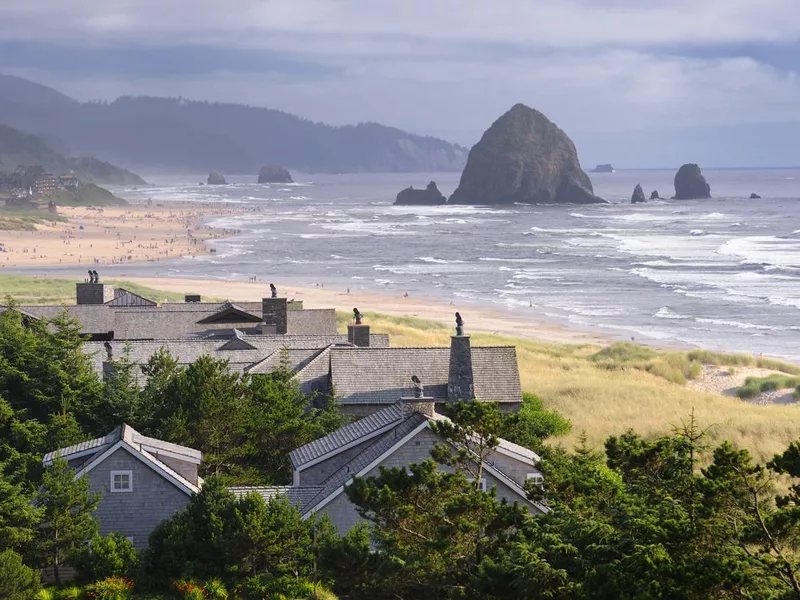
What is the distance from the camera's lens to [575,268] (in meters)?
107

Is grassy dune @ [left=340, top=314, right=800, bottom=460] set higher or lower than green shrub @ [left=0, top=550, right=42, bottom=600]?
lower

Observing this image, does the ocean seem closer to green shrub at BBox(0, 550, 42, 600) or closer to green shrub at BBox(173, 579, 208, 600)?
green shrub at BBox(173, 579, 208, 600)

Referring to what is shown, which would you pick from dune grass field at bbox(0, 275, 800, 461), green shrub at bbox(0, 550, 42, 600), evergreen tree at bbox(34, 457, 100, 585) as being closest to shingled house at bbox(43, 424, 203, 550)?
evergreen tree at bbox(34, 457, 100, 585)

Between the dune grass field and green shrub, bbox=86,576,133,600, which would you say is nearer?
green shrub, bbox=86,576,133,600

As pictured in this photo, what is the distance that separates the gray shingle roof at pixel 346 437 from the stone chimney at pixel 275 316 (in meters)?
17.2

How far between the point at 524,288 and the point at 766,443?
5595 centimetres

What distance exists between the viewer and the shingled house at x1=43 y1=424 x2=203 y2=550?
76.7ft

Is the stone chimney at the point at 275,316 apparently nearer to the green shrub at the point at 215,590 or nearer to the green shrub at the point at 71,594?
the green shrub at the point at 71,594

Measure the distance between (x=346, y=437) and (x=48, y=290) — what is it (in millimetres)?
59413

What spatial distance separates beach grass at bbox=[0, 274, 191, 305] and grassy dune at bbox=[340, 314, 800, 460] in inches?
698

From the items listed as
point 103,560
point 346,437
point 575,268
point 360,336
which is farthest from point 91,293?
point 575,268

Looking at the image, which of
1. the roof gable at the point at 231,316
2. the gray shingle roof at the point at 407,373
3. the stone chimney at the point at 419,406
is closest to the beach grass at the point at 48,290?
the roof gable at the point at 231,316

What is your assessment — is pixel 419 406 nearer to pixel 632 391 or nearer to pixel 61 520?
pixel 61 520

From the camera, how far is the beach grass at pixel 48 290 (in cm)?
7225
